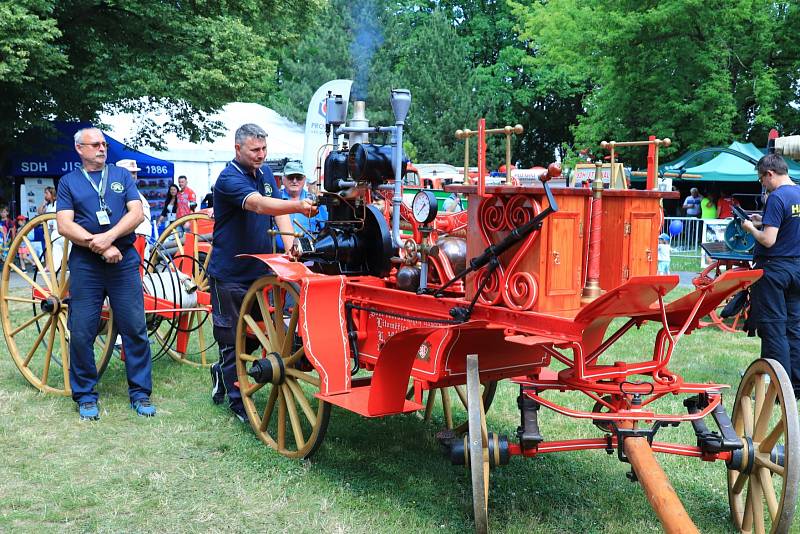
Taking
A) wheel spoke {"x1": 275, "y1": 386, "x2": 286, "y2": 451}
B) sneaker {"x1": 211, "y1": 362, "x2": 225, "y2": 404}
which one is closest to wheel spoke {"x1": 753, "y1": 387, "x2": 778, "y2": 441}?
wheel spoke {"x1": 275, "y1": 386, "x2": 286, "y2": 451}

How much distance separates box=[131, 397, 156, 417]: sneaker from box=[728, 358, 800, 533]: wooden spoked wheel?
11.5 ft

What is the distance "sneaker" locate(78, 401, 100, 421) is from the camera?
17.1 ft

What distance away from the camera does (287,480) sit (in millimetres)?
4199

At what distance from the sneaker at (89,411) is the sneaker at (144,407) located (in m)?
0.24

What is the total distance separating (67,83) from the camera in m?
13.3

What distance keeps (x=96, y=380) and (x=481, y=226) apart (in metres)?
3.10

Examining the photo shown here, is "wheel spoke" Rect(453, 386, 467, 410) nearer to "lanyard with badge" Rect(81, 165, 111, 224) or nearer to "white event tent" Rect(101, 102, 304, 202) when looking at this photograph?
"lanyard with badge" Rect(81, 165, 111, 224)

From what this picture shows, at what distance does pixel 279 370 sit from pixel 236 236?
1006mm

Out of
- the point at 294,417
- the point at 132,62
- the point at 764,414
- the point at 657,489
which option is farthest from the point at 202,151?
the point at 657,489

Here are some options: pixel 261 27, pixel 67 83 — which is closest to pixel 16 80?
pixel 67 83

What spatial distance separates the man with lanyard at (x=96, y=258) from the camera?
5180 millimetres

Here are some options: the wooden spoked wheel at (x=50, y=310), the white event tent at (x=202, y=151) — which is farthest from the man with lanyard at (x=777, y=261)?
the white event tent at (x=202, y=151)

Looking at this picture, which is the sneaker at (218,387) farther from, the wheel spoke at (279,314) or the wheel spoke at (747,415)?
the wheel spoke at (747,415)

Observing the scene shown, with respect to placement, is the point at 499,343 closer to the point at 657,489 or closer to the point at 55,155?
the point at 657,489
